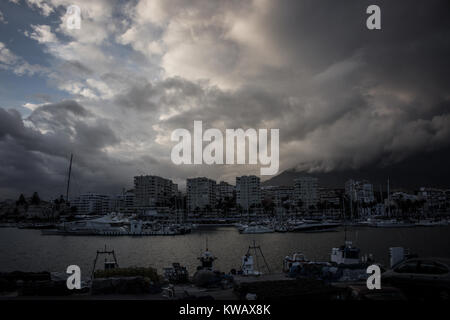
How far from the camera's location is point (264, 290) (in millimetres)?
8938

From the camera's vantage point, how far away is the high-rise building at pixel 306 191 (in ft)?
619

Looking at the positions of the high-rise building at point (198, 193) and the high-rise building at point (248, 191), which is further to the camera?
the high-rise building at point (248, 191)

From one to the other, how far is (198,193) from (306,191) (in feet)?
211

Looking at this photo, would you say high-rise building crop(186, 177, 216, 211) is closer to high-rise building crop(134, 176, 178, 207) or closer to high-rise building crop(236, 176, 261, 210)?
high-rise building crop(134, 176, 178, 207)

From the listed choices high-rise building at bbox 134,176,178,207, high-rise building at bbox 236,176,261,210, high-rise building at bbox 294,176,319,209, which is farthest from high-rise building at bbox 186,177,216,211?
high-rise building at bbox 294,176,319,209

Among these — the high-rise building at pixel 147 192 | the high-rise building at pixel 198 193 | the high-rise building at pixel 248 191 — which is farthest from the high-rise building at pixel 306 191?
the high-rise building at pixel 147 192

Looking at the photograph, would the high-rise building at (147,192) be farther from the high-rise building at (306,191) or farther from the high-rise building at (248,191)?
the high-rise building at (306,191)

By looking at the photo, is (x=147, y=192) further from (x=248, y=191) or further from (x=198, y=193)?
(x=248, y=191)

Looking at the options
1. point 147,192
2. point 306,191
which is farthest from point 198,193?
point 306,191

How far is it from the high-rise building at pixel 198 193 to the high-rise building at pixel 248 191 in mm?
17218

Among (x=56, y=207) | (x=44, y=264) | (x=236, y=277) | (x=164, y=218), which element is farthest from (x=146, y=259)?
(x=56, y=207)
